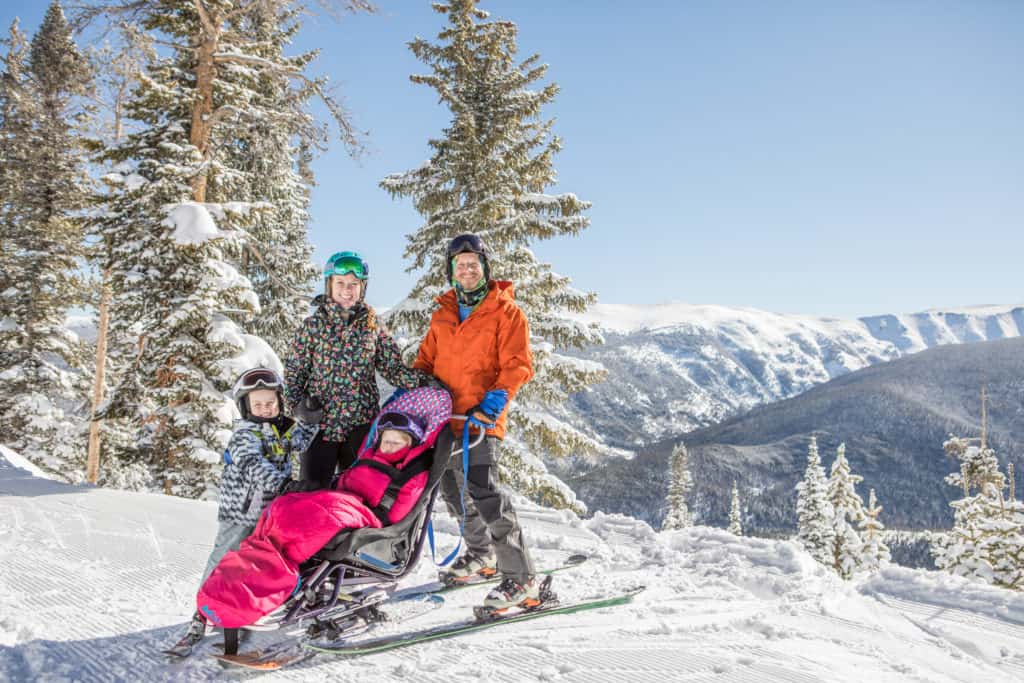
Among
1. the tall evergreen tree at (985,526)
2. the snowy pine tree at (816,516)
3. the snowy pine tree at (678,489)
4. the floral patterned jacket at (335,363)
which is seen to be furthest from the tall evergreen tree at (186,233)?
the snowy pine tree at (678,489)

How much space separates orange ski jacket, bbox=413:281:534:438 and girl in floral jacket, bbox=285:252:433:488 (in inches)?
22.3

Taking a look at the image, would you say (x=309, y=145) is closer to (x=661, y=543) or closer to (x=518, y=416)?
(x=518, y=416)

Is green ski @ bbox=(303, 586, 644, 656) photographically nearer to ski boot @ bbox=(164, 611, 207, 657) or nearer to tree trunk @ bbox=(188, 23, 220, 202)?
ski boot @ bbox=(164, 611, 207, 657)

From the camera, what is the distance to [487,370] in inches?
168

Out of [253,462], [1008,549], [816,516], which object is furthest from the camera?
[816,516]

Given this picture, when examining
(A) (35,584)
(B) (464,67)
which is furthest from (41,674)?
(B) (464,67)

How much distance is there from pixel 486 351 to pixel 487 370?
0.48 feet

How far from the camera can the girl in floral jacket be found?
4.11 metres

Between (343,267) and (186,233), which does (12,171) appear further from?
(343,267)

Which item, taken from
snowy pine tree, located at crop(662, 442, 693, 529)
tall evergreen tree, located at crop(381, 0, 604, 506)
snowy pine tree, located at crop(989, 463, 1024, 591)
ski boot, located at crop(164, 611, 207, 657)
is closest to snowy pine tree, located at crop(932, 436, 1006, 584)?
snowy pine tree, located at crop(989, 463, 1024, 591)

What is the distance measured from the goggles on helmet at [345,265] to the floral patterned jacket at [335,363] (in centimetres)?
22

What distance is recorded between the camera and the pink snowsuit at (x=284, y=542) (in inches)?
112

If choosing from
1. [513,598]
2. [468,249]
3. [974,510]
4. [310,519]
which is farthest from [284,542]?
[974,510]

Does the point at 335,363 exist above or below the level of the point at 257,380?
above
